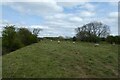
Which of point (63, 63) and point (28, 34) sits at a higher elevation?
point (28, 34)

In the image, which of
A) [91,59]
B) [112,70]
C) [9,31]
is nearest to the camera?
[112,70]

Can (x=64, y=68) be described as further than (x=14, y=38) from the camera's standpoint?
No

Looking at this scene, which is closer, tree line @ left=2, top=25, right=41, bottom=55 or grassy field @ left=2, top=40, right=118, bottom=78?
grassy field @ left=2, top=40, right=118, bottom=78

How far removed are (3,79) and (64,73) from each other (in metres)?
3.09

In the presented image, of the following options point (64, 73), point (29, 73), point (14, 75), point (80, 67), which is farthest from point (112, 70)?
point (14, 75)

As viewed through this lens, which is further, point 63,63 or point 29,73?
point 63,63

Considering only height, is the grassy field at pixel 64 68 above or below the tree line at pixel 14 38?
below

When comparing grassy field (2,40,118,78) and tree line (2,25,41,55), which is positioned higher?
tree line (2,25,41,55)

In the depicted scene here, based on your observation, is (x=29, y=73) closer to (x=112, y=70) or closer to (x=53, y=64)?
(x=53, y=64)

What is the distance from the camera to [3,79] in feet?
32.7

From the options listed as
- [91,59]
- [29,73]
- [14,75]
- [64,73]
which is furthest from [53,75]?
[91,59]

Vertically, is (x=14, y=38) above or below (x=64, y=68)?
above

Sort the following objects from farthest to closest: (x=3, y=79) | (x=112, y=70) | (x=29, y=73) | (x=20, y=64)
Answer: (x=20, y=64)
(x=112, y=70)
(x=29, y=73)
(x=3, y=79)

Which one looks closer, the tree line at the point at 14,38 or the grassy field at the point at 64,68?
the grassy field at the point at 64,68
